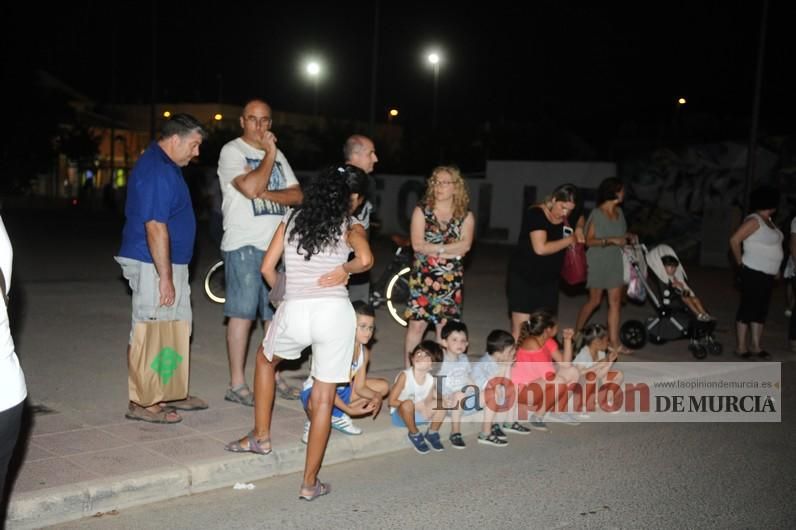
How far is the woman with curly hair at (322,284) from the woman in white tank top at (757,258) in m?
6.12

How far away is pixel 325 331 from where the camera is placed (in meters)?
5.06

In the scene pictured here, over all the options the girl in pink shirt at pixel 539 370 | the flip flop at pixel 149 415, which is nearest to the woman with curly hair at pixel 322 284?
the flip flop at pixel 149 415

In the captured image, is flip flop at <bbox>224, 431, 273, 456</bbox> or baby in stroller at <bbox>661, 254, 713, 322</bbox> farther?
baby in stroller at <bbox>661, 254, 713, 322</bbox>

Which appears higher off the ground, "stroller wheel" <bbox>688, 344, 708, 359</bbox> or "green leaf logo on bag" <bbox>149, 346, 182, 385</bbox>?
"green leaf logo on bag" <bbox>149, 346, 182, 385</bbox>

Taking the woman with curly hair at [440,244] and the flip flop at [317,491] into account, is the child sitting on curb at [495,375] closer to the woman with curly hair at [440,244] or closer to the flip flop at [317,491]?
the woman with curly hair at [440,244]

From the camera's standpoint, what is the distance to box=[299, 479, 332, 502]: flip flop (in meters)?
5.22

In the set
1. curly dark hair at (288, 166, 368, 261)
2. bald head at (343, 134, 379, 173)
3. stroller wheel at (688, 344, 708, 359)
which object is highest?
bald head at (343, 134, 379, 173)

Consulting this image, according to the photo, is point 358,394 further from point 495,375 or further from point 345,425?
point 495,375

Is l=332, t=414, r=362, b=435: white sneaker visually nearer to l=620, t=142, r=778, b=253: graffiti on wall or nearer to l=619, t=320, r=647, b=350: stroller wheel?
l=619, t=320, r=647, b=350: stroller wheel

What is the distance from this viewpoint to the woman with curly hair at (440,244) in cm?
774

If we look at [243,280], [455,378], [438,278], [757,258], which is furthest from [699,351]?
[243,280]

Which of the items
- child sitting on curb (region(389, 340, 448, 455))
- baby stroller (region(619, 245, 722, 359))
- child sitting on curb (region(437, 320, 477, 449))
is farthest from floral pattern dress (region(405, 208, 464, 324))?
baby stroller (region(619, 245, 722, 359))

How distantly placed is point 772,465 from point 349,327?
338 cm

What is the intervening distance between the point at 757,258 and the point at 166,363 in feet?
22.4
